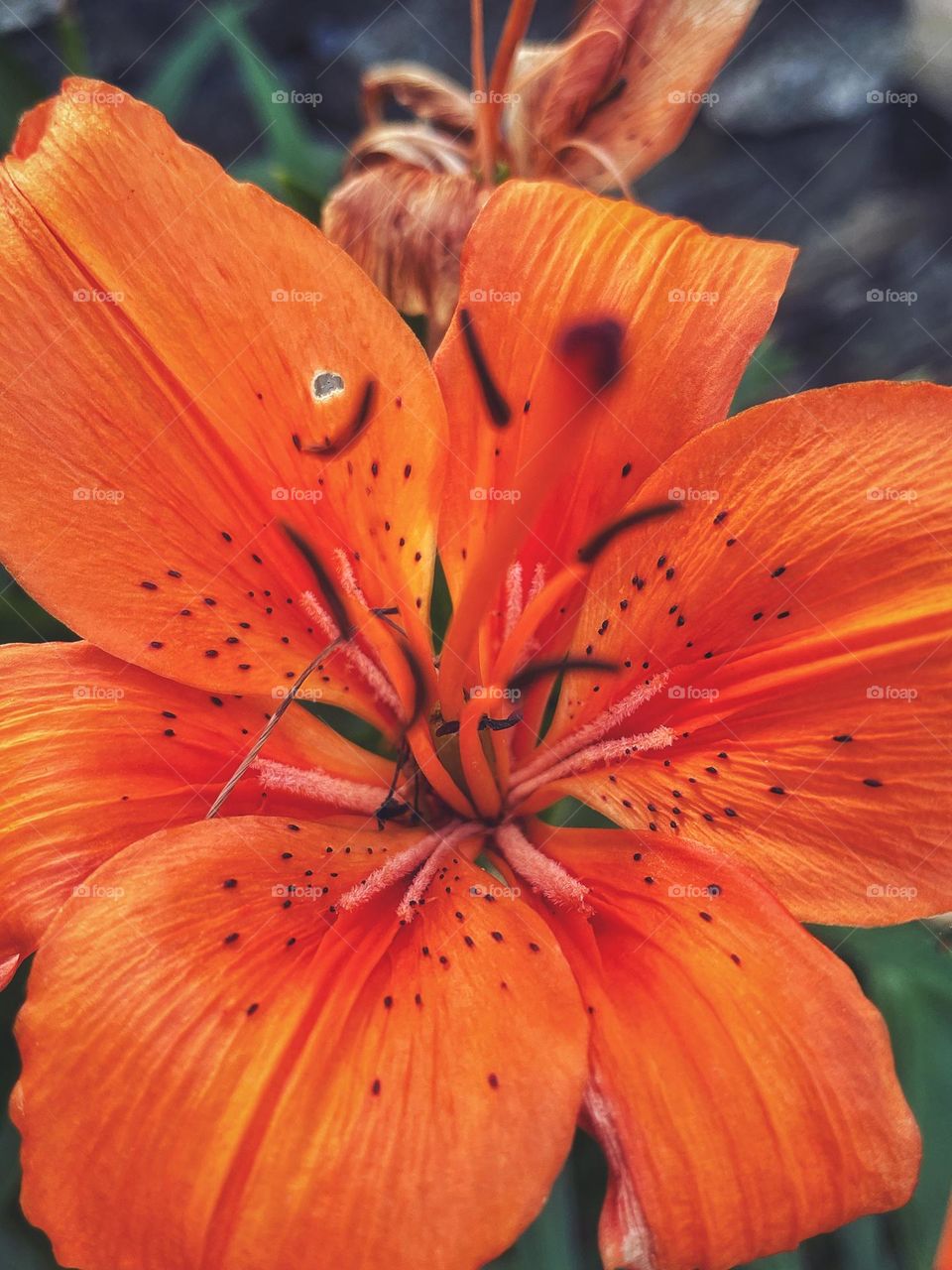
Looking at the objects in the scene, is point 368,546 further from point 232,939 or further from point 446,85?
point 446,85

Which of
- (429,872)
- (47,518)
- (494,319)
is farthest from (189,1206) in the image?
(494,319)

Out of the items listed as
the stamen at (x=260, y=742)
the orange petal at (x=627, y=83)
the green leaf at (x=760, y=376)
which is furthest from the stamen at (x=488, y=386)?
the green leaf at (x=760, y=376)

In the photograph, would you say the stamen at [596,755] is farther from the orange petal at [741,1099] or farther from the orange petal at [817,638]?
the orange petal at [741,1099]

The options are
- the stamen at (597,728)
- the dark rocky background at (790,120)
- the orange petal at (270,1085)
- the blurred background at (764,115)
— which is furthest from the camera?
the dark rocky background at (790,120)

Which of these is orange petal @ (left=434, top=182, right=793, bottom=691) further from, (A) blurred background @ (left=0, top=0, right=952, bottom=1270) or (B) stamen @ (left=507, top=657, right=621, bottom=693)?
(A) blurred background @ (left=0, top=0, right=952, bottom=1270)

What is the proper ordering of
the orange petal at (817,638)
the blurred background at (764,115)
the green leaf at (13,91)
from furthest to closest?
the blurred background at (764,115), the green leaf at (13,91), the orange petal at (817,638)

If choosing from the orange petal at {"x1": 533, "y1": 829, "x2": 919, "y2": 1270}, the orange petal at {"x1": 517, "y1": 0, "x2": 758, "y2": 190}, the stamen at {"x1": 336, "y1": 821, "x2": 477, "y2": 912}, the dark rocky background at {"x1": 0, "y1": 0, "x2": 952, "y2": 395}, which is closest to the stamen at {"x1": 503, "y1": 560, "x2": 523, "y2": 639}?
the stamen at {"x1": 336, "y1": 821, "x2": 477, "y2": 912}

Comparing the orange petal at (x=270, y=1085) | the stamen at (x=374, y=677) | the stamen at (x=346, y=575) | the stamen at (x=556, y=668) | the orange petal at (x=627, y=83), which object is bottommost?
the orange petal at (x=270, y=1085)
